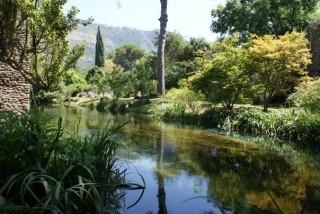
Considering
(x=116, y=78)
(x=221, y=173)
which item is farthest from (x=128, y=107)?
(x=221, y=173)

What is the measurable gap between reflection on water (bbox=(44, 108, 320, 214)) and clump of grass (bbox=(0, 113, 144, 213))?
88 cm

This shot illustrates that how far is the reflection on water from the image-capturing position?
6688 mm

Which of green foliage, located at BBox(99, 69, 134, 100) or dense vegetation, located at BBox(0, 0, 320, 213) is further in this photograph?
green foliage, located at BBox(99, 69, 134, 100)

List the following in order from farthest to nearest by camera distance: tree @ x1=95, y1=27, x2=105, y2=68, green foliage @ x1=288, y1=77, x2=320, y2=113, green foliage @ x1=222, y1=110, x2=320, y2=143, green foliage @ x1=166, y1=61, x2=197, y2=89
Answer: tree @ x1=95, y1=27, x2=105, y2=68 → green foliage @ x1=166, y1=61, x2=197, y2=89 → green foliage @ x1=288, y1=77, x2=320, y2=113 → green foliage @ x1=222, y1=110, x2=320, y2=143

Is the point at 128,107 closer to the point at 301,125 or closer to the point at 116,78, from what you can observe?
the point at 116,78

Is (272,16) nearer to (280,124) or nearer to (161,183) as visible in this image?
(280,124)

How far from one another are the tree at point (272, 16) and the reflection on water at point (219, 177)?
21.2 m

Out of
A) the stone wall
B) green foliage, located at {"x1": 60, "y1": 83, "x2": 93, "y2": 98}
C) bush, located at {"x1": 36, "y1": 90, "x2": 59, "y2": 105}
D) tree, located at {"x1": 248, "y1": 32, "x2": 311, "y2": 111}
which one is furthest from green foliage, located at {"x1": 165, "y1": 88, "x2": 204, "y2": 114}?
green foliage, located at {"x1": 60, "y1": 83, "x2": 93, "y2": 98}

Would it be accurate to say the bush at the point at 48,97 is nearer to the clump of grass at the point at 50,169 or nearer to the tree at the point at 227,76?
the tree at the point at 227,76

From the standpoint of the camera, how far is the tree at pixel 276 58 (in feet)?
65.6

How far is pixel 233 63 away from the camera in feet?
68.4

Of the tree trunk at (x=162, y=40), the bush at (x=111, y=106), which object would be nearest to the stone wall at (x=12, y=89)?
the bush at (x=111, y=106)

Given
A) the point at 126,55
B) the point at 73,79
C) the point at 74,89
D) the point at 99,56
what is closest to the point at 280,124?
the point at 74,89

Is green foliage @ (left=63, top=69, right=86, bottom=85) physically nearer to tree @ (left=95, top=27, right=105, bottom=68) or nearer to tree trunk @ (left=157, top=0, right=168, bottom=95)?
tree @ (left=95, top=27, right=105, bottom=68)
